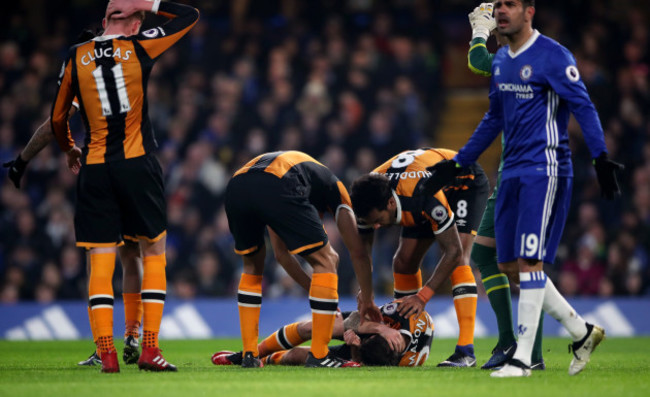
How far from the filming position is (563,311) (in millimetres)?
5660

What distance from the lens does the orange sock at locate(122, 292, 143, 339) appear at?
21.6 ft

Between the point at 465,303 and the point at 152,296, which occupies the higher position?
the point at 152,296

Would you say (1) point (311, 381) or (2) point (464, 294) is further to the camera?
(2) point (464, 294)

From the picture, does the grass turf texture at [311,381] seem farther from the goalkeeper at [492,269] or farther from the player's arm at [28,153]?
the player's arm at [28,153]

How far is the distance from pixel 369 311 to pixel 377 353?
1.07 ft

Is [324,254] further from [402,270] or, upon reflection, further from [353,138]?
[353,138]

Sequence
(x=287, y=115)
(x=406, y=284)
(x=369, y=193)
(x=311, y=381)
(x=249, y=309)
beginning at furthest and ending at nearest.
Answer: (x=287, y=115) → (x=406, y=284) → (x=249, y=309) → (x=369, y=193) → (x=311, y=381)

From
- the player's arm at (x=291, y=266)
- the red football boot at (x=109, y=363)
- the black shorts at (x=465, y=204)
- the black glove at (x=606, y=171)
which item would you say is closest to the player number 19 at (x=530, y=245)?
the black glove at (x=606, y=171)

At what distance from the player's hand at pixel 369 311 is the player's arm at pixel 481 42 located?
1.90 m

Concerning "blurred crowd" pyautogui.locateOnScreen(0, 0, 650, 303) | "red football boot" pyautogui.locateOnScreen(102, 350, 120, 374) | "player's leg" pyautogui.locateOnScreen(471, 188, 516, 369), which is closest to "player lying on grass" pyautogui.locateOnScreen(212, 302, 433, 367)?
"player's leg" pyautogui.locateOnScreen(471, 188, 516, 369)

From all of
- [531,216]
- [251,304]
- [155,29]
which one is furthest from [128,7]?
[531,216]

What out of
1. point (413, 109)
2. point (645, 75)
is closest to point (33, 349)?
point (413, 109)

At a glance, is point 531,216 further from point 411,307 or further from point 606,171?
point 411,307

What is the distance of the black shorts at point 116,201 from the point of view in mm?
5758
